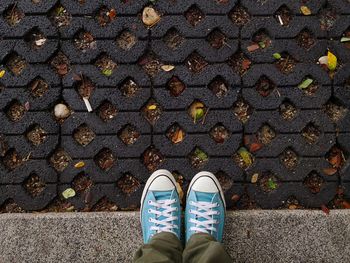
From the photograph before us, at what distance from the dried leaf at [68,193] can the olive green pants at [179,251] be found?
368 millimetres

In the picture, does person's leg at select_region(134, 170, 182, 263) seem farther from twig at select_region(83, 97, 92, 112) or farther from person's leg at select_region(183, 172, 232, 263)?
twig at select_region(83, 97, 92, 112)

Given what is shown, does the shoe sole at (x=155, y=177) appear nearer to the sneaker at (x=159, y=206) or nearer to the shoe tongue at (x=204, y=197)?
the sneaker at (x=159, y=206)

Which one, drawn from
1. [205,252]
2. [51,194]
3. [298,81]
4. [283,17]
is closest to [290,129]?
[298,81]

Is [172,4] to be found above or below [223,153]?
above

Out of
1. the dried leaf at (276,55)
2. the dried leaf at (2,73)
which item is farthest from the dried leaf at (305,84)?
the dried leaf at (2,73)

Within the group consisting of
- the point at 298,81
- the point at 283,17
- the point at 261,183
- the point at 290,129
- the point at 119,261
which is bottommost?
the point at 119,261

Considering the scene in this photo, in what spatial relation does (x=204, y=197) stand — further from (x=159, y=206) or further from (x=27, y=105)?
(x=27, y=105)

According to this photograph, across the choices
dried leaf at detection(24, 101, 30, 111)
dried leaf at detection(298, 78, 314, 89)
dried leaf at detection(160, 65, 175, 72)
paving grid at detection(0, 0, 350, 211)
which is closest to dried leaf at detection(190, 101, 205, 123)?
paving grid at detection(0, 0, 350, 211)

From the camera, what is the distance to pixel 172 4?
5.86ft

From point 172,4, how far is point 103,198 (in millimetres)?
803

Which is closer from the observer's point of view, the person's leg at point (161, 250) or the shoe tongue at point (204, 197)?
the person's leg at point (161, 250)

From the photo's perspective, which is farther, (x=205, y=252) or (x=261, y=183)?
(x=261, y=183)

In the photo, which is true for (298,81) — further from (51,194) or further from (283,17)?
(51,194)

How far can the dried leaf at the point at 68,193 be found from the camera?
68.4 inches
